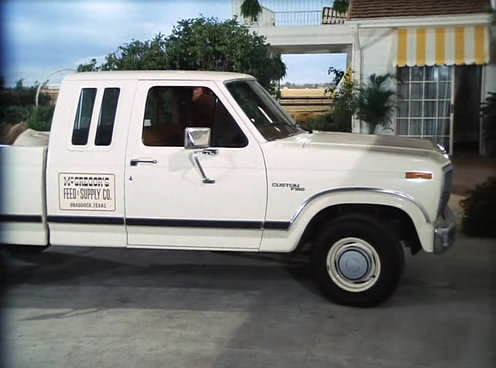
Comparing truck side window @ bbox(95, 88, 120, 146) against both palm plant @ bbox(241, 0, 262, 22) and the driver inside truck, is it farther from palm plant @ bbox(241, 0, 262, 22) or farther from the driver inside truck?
palm plant @ bbox(241, 0, 262, 22)

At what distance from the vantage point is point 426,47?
41.0 feet

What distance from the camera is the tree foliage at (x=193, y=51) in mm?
9672

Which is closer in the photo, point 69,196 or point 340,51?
point 69,196

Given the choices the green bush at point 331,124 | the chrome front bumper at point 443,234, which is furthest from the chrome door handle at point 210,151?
the green bush at point 331,124

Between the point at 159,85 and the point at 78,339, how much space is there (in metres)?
2.20

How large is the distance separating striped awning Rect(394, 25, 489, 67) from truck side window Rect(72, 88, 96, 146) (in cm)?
850

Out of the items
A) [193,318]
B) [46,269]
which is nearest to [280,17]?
[46,269]

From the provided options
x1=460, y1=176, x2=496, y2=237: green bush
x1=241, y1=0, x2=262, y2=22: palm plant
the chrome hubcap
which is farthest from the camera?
x1=241, y1=0, x2=262, y2=22: palm plant

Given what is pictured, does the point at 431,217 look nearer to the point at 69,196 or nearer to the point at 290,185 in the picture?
the point at 290,185

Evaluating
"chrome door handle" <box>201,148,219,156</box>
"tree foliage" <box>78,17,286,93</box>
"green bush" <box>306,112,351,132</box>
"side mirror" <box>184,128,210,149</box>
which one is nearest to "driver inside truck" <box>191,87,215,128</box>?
"chrome door handle" <box>201,148,219,156</box>

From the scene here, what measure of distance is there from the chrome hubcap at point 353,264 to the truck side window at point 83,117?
2.30 m

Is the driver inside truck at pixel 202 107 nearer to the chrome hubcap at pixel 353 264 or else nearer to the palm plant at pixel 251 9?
the chrome hubcap at pixel 353 264

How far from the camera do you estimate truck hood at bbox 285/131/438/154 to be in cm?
535

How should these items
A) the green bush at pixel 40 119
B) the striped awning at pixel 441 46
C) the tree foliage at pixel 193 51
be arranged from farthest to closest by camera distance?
the striped awning at pixel 441 46 → the tree foliage at pixel 193 51 → the green bush at pixel 40 119
